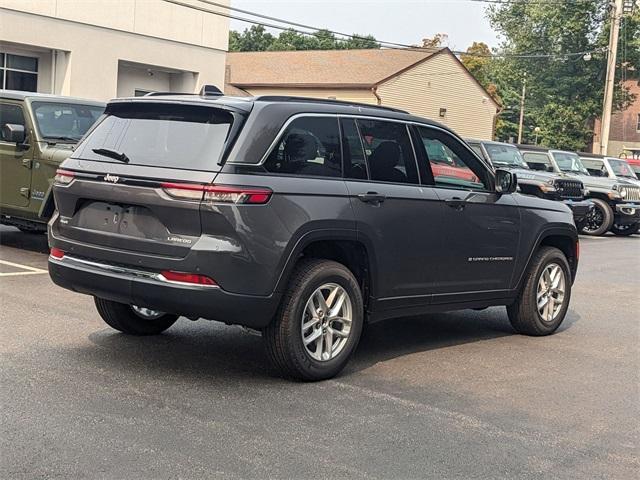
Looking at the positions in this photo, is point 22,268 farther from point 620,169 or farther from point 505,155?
point 620,169

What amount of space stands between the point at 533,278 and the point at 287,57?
44.3m

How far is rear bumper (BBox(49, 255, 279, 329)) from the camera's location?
5512 mm

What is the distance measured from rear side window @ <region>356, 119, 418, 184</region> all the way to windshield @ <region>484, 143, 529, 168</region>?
13.2 m

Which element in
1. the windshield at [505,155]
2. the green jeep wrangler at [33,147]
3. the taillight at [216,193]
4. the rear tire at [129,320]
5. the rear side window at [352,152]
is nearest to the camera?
the taillight at [216,193]

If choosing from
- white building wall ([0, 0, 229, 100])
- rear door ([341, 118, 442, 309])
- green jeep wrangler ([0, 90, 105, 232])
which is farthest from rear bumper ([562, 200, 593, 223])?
white building wall ([0, 0, 229, 100])

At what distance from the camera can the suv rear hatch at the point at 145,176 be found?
555cm

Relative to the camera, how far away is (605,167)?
2259cm

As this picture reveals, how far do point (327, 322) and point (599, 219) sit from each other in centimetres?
1679

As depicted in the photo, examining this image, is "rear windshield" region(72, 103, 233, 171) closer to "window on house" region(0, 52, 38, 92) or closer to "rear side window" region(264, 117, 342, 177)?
"rear side window" region(264, 117, 342, 177)

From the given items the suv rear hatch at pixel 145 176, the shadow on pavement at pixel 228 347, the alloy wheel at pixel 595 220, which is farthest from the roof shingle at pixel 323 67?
the suv rear hatch at pixel 145 176

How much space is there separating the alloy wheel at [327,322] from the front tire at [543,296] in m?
2.42

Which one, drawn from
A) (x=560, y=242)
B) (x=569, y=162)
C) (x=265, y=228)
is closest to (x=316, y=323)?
(x=265, y=228)

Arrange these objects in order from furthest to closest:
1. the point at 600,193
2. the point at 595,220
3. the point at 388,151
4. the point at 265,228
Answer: the point at 595,220 < the point at 600,193 < the point at 388,151 < the point at 265,228

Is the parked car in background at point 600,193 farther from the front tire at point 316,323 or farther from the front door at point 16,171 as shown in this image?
the front tire at point 316,323
